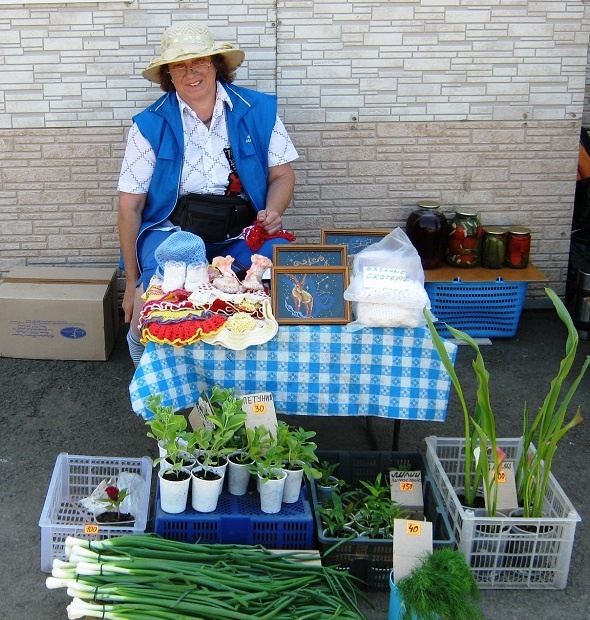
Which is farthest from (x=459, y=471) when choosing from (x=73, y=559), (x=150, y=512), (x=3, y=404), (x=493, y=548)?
(x=3, y=404)

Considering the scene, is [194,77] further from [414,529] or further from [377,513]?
[414,529]

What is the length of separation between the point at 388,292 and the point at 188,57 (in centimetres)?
151

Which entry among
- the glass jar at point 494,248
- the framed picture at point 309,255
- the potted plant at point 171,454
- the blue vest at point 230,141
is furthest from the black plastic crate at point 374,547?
the glass jar at point 494,248

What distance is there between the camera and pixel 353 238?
12.5 feet

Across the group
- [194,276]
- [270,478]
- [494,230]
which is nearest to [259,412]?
[270,478]

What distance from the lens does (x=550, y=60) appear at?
16.0 ft

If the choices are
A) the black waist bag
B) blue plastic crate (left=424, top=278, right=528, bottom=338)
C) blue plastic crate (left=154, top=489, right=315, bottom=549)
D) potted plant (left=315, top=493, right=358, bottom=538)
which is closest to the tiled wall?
blue plastic crate (left=424, top=278, right=528, bottom=338)

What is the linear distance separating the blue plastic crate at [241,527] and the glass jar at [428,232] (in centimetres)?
220

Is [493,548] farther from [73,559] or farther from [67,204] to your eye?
[67,204]

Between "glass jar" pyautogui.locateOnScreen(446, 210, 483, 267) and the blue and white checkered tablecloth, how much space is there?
5.80ft

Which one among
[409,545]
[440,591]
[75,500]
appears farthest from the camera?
[75,500]

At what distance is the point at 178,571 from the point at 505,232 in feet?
9.82

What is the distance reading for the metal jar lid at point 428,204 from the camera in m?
4.90

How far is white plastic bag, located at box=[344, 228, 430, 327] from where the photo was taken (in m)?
3.16
